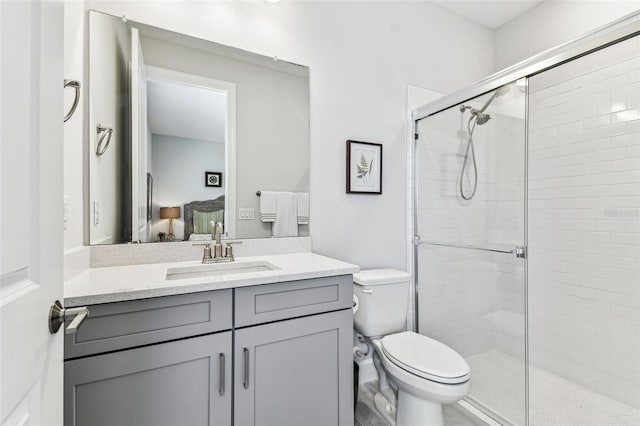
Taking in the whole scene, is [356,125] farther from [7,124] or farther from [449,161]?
[7,124]

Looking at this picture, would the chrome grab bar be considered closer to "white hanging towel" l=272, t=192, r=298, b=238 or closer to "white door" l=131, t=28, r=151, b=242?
"white hanging towel" l=272, t=192, r=298, b=238

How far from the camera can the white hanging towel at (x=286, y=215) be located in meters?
1.77

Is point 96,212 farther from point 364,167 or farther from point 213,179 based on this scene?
point 364,167

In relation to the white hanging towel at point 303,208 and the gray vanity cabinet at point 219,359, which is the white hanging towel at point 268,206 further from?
the gray vanity cabinet at point 219,359

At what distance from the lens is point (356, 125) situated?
6.63ft

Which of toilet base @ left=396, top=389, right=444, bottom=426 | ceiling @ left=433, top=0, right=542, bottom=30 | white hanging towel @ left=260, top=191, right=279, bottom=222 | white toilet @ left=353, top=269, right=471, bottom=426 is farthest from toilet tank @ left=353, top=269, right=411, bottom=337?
ceiling @ left=433, top=0, right=542, bottom=30

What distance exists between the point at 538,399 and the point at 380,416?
991 millimetres

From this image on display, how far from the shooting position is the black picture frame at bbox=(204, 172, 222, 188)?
160cm

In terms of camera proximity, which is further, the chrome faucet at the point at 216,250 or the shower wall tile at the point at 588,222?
the shower wall tile at the point at 588,222

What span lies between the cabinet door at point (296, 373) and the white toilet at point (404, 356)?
0.30 metres

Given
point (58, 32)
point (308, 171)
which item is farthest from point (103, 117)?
point (308, 171)

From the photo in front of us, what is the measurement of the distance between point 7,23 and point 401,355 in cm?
168

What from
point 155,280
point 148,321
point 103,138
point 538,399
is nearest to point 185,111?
point 103,138

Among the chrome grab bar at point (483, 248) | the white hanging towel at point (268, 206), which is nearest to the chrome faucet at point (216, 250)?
the white hanging towel at point (268, 206)
